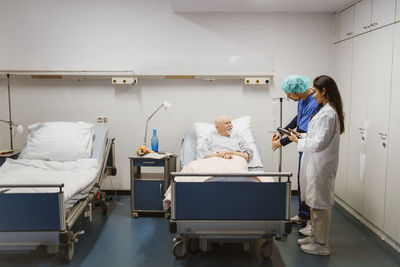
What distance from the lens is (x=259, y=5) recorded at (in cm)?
400

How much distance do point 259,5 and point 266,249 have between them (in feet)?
8.80

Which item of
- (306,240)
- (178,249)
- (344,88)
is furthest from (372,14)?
(178,249)

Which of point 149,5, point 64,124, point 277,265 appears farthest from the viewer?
point 149,5

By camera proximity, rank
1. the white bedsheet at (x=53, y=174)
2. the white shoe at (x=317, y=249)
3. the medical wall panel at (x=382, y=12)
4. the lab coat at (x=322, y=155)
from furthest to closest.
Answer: the medical wall panel at (x=382, y=12) < the white shoe at (x=317, y=249) < the white bedsheet at (x=53, y=174) < the lab coat at (x=322, y=155)

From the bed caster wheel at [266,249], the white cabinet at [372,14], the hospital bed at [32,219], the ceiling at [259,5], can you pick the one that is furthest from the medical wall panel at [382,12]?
the hospital bed at [32,219]

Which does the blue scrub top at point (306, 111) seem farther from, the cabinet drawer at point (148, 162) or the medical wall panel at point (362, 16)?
the cabinet drawer at point (148, 162)

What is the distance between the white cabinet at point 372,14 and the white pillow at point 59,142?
318 centimetres

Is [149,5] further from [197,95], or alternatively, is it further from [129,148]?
[129,148]

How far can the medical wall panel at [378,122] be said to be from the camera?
321cm

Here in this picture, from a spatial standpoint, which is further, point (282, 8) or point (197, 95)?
point (197, 95)

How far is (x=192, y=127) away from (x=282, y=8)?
1.81 meters

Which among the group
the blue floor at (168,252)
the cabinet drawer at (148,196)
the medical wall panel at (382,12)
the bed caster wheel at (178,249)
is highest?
the medical wall panel at (382,12)

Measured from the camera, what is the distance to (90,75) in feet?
14.4

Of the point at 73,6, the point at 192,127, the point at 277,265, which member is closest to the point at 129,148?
the point at 192,127
